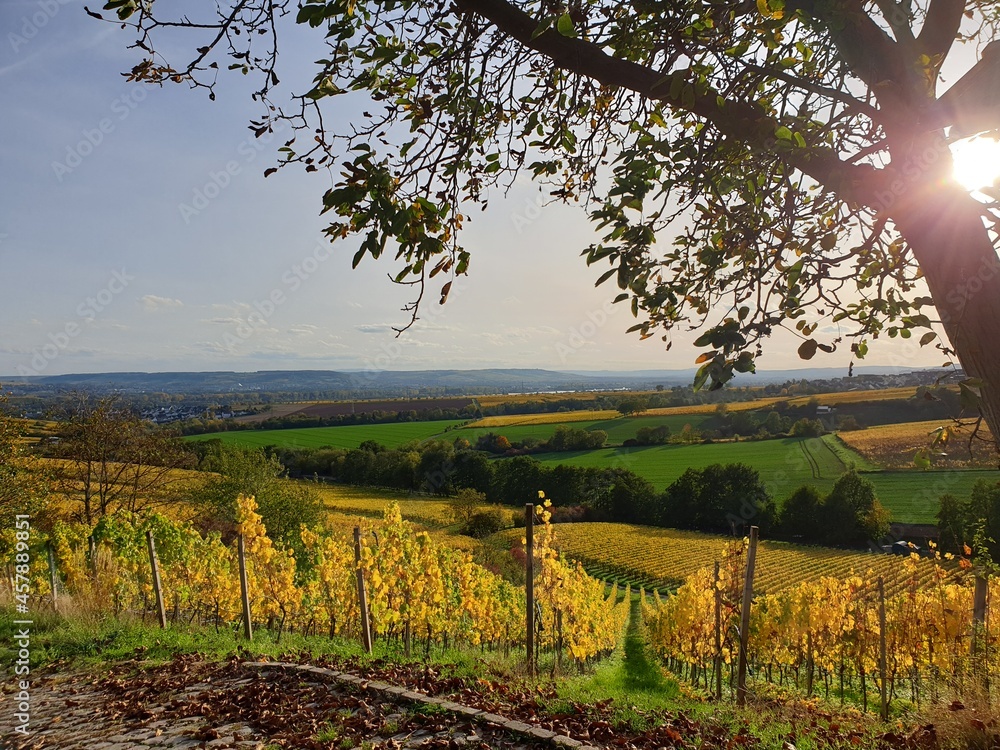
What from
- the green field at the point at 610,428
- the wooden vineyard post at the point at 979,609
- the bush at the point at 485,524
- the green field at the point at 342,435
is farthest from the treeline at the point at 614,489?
the wooden vineyard post at the point at 979,609

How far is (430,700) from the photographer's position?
4.73 m

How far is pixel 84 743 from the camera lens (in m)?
4.48

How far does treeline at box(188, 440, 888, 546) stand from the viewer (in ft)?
145

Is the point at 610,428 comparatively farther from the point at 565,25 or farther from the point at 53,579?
the point at 565,25

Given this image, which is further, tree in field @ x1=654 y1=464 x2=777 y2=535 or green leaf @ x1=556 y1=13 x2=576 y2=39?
tree in field @ x1=654 y1=464 x2=777 y2=535

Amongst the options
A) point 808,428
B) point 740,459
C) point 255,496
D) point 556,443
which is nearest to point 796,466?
point 740,459

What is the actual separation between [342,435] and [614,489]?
3909 centimetres

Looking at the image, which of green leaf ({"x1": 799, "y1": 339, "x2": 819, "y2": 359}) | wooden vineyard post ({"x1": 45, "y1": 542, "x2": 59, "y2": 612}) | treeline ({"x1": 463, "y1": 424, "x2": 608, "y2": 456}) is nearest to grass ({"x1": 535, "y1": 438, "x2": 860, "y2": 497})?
treeline ({"x1": 463, "y1": 424, "x2": 608, "y2": 456})

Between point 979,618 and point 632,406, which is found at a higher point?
point 979,618

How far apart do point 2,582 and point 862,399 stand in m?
78.0

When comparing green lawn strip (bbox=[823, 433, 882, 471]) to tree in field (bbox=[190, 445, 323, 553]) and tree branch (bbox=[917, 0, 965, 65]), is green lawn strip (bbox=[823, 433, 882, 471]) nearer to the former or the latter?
tree in field (bbox=[190, 445, 323, 553])

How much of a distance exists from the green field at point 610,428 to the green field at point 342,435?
14.9 feet

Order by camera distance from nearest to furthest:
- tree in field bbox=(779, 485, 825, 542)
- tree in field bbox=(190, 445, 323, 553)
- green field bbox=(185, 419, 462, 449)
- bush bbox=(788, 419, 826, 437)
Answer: tree in field bbox=(190, 445, 323, 553)
tree in field bbox=(779, 485, 825, 542)
bush bbox=(788, 419, 826, 437)
green field bbox=(185, 419, 462, 449)

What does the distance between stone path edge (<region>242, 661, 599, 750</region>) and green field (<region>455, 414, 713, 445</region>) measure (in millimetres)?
68009
